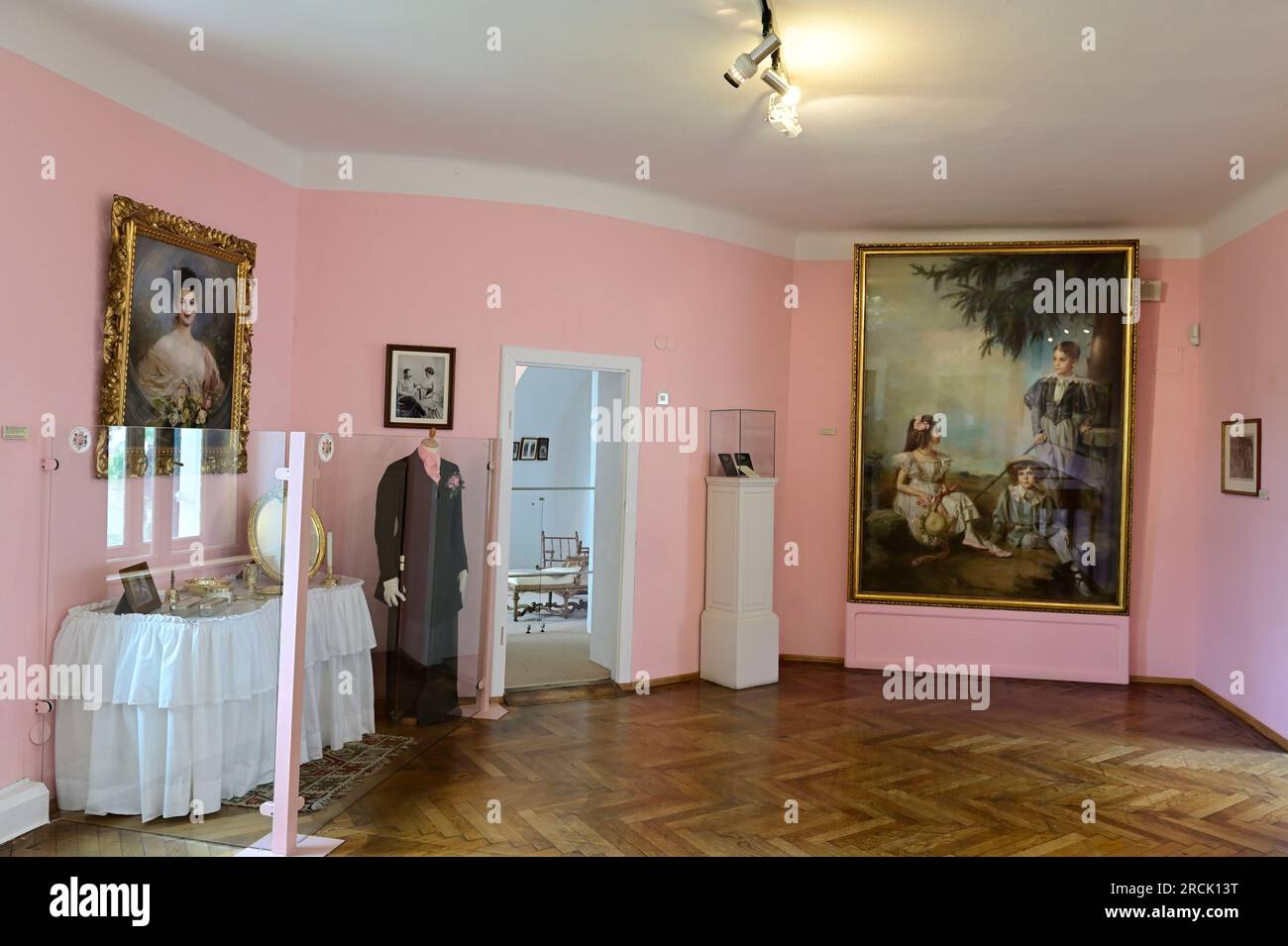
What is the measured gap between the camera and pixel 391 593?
464cm

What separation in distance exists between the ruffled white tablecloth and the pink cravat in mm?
1393

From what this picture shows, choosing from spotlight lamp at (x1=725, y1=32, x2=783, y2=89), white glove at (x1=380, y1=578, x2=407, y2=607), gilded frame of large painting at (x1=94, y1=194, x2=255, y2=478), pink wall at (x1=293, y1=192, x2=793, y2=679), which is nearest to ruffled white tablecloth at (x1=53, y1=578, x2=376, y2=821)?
gilded frame of large painting at (x1=94, y1=194, x2=255, y2=478)

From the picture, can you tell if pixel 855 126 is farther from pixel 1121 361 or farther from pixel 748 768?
pixel 748 768

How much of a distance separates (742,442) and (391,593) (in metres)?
3.39

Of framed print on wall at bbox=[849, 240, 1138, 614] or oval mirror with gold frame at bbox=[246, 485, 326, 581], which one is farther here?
framed print on wall at bbox=[849, 240, 1138, 614]

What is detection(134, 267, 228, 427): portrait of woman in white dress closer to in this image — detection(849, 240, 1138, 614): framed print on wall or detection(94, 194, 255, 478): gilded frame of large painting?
detection(94, 194, 255, 478): gilded frame of large painting

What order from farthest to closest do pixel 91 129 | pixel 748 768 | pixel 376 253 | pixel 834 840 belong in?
pixel 376 253 < pixel 748 768 < pixel 91 129 < pixel 834 840

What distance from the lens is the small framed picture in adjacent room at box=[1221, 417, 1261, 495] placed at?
6.08 metres

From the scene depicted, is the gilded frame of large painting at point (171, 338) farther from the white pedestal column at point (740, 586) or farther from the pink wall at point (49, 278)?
the white pedestal column at point (740, 586)

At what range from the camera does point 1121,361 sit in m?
7.00

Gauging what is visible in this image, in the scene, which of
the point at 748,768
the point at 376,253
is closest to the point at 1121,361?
the point at 748,768

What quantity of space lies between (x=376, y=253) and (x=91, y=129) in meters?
1.92

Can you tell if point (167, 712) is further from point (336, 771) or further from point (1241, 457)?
point (1241, 457)

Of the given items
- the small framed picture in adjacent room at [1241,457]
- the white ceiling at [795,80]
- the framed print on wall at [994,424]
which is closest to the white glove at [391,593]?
the white ceiling at [795,80]
